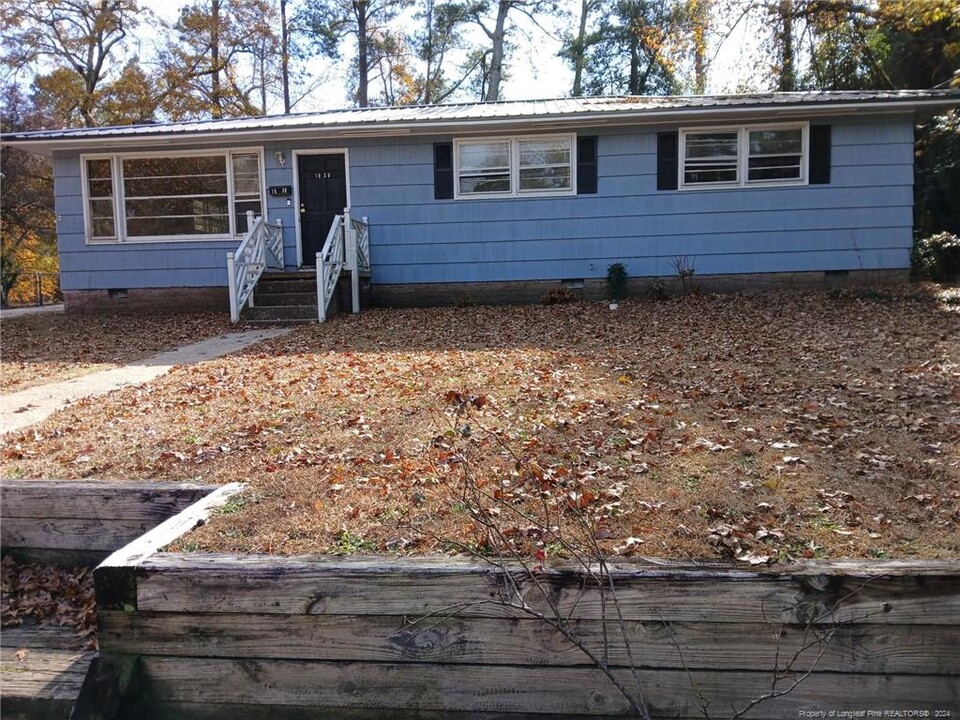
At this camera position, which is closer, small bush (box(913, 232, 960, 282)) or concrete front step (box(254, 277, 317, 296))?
concrete front step (box(254, 277, 317, 296))

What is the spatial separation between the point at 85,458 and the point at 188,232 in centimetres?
972

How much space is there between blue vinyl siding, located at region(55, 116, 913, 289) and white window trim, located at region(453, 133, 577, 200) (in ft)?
0.45

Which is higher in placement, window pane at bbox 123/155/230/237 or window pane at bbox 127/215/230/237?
window pane at bbox 123/155/230/237

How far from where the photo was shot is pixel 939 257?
44.8 feet

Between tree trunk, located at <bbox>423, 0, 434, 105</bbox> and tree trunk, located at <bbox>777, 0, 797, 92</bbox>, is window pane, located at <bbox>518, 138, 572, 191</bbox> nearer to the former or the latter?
tree trunk, located at <bbox>777, 0, 797, 92</bbox>

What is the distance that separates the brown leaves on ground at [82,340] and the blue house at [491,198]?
756 millimetres

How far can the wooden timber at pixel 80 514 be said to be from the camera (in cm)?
371

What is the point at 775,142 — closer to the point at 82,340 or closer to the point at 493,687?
the point at 82,340

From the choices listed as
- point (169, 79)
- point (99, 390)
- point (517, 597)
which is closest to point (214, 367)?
point (99, 390)

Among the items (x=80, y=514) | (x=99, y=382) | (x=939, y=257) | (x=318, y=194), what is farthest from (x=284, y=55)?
(x=80, y=514)

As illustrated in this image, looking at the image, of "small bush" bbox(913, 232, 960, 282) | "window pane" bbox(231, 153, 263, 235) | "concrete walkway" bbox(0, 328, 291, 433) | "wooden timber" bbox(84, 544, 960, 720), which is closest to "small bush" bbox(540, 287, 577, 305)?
"concrete walkway" bbox(0, 328, 291, 433)

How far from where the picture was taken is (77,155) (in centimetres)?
1301

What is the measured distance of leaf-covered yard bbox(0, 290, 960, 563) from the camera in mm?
3023

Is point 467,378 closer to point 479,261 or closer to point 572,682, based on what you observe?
point 572,682
